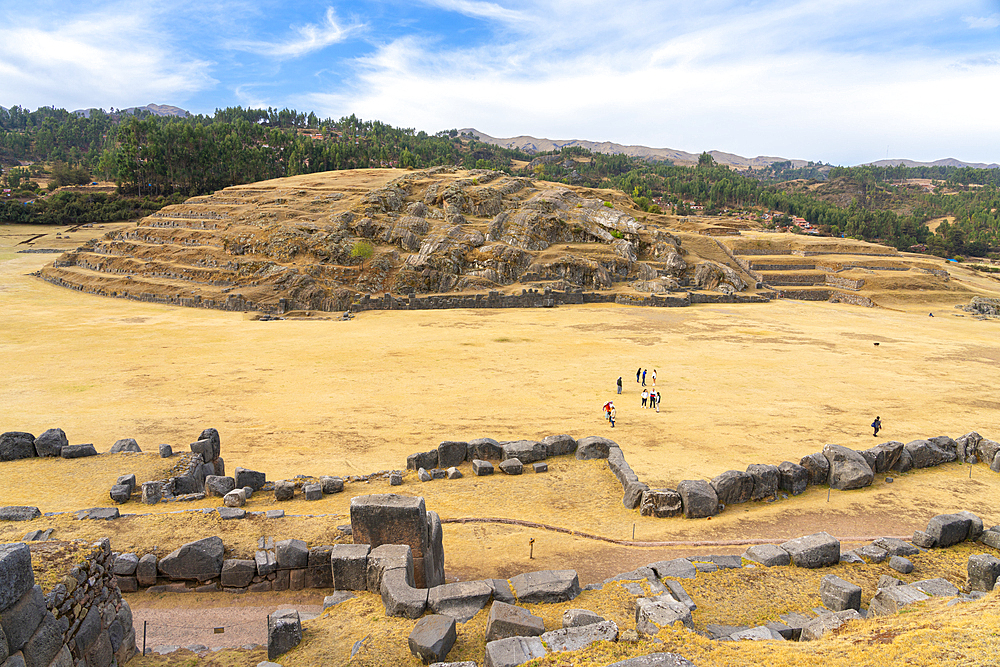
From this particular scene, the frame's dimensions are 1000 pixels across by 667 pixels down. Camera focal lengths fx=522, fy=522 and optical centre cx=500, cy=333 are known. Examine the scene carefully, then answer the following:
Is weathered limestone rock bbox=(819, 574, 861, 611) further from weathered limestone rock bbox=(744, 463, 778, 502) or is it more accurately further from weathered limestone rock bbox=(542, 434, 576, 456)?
weathered limestone rock bbox=(542, 434, 576, 456)

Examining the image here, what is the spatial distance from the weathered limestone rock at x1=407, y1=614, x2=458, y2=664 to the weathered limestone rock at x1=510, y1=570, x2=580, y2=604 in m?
1.69

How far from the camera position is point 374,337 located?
3631cm

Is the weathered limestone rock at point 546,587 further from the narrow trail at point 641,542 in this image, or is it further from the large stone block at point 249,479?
the large stone block at point 249,479

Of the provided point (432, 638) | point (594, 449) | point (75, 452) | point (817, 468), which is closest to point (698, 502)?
point (594, 449)

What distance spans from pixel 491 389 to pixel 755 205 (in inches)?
5007

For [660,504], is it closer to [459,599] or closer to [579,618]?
[579,618]

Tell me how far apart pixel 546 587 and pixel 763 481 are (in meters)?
8.53

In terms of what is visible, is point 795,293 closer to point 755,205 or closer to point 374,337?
point 374,337

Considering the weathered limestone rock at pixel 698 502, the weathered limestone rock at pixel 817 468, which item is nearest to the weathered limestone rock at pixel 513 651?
the weathered limestone rock at pixel 698 502

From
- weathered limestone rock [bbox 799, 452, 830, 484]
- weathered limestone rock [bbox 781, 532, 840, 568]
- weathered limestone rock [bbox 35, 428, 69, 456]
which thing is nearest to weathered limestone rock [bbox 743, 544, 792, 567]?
weathered limestone rock [bbox 781, 532, 840, 568]

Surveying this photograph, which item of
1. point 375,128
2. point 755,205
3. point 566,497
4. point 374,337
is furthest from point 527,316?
point 375,128

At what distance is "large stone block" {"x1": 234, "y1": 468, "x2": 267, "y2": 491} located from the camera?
1434cm

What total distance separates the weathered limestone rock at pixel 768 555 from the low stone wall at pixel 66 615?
38.8 feet

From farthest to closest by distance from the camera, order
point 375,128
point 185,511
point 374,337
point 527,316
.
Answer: point 375,128, point 527,316, point 374,337, point 185,511
